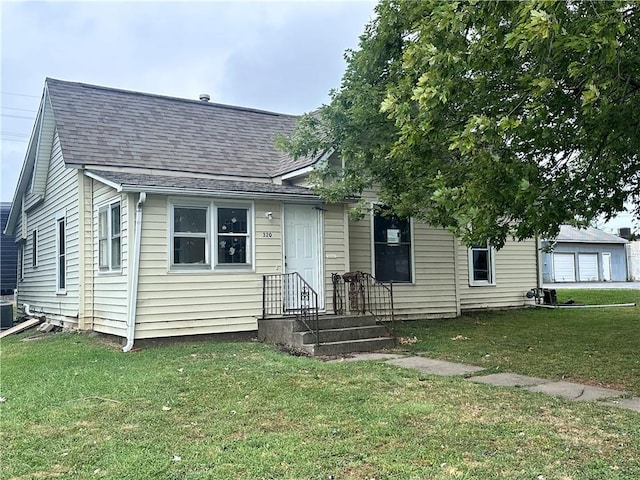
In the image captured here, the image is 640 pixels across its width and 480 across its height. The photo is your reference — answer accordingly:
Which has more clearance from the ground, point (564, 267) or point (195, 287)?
point (564, 267)

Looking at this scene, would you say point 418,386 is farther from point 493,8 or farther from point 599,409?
point 493,8

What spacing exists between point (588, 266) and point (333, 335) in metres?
29.9

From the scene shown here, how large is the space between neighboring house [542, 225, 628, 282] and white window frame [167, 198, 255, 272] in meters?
24.8

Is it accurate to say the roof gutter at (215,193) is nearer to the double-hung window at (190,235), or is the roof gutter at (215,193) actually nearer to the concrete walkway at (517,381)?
the double-hung window at (190,235)

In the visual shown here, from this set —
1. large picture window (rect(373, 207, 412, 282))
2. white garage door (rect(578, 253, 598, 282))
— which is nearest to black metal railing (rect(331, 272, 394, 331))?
large picture window (rect(373, 207, 412, 282))

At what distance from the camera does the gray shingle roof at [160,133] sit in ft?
38.6

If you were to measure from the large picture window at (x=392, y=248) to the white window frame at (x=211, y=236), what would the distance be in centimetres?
324

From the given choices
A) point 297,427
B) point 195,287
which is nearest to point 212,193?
point 195,287

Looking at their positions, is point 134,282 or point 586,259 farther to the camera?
point 586,259

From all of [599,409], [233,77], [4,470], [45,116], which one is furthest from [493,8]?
[233,77]

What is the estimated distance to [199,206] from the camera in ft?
32.9

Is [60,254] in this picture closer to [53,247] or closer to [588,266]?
[53,247]

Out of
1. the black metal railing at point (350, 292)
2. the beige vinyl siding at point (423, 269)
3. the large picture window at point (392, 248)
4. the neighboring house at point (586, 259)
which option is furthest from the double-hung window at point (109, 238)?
the neighboring house at point (586, 259)

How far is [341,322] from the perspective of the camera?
9500 mm
